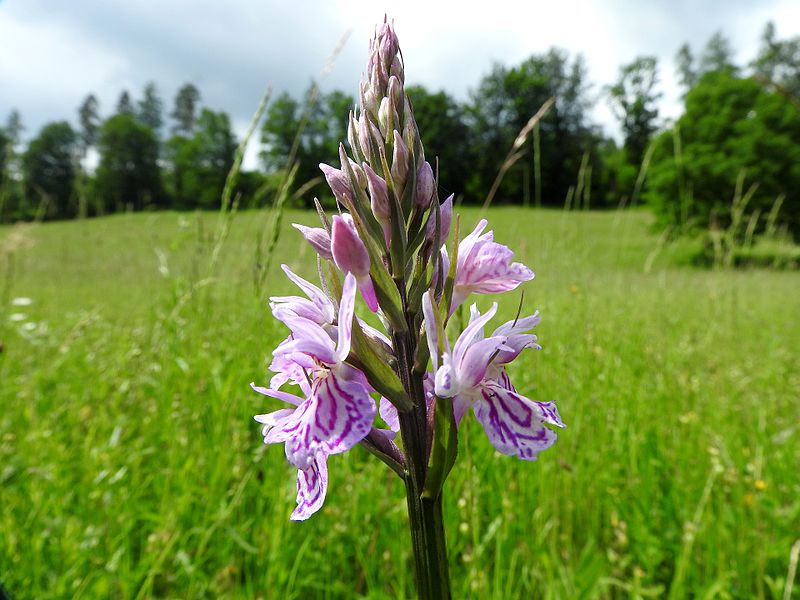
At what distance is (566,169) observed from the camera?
158ft

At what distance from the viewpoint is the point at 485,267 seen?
0.87 metres

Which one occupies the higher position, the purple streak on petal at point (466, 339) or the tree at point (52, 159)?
the tree at point (52, 159)

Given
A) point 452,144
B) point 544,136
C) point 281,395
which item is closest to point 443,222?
point 281,395

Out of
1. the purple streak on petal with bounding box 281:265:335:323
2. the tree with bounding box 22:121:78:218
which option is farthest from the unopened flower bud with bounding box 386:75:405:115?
the tree with bounding box 22:121:78:218

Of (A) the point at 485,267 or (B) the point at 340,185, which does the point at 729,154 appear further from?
(B) the point at 340,185

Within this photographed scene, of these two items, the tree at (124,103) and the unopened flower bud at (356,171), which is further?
the tree at (124,103)

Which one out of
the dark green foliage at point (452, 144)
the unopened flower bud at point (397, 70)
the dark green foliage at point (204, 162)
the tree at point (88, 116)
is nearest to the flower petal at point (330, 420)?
the unopened flower bud at point (397, 70)

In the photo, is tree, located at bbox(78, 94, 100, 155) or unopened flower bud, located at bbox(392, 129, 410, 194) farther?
tree, located at bbox(78, 94, 100, 155)

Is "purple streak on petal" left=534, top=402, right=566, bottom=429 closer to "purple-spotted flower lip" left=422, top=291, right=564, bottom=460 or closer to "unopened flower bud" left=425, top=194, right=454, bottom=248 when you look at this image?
"purple-spotted flower lip" left=422, top=291, right=564, bottom=460

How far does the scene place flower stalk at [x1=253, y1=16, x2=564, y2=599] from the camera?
A: 0.71 m

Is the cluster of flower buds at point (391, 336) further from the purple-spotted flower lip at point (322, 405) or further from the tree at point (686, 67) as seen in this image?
the tree at point (686, 67)

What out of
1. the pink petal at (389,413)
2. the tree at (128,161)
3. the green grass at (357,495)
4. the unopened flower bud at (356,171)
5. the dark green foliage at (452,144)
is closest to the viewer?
the unopened flower bud at (356,171)

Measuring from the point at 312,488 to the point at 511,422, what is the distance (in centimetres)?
33

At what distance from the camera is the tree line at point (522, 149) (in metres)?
5.91
